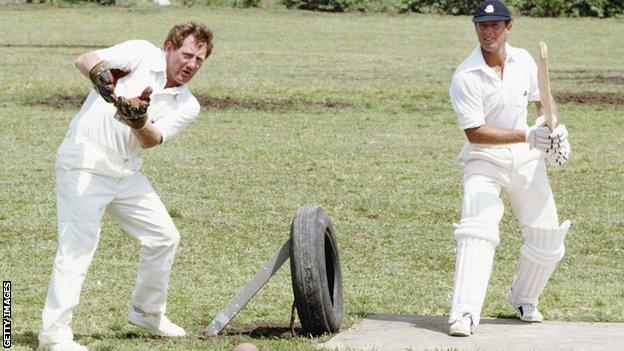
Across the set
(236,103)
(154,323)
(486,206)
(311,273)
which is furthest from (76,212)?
(236,103)

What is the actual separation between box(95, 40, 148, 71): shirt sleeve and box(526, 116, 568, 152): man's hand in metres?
2.40

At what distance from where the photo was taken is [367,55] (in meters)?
35.4

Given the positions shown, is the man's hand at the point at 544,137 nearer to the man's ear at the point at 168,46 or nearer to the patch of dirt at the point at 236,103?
the man's ear at the point at 168,46

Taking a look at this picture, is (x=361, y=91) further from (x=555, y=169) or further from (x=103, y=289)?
(x=103, y=289)

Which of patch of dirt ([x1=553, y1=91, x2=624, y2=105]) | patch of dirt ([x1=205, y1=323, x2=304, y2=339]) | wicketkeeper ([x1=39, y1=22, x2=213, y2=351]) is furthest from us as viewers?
patch of dirt ([x1=553, y1=91, x2=624, y2=105])

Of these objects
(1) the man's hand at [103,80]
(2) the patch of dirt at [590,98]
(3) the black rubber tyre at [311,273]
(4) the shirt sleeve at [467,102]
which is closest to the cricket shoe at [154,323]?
(3) the black rubber tyre at [311,273]

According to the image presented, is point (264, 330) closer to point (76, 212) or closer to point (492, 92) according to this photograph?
point (76, 212)

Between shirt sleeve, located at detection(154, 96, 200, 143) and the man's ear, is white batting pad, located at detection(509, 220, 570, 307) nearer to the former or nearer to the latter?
shirt sleeve, located at detection(154, 96, 200, 143)

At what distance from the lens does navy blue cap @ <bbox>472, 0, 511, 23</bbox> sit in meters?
8.39

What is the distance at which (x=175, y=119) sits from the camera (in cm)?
819

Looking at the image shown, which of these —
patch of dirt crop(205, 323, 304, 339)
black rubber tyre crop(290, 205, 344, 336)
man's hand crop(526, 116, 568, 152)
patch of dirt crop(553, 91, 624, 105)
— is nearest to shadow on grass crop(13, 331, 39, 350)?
patch of dirt crop(205, 323, 304, 339)

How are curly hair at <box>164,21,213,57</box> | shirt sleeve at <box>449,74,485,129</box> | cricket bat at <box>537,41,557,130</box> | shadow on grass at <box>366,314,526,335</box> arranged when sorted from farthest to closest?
shadow on grass at <box>366,314,526,335</box> → shirt sleeve at <box>449,74,485,129</box> → cricket bat at <box>537,41,557,130</box> → curly hair at <box>164,21,213,57</box>

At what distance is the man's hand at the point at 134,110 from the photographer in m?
7.51

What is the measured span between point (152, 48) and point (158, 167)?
30.0 ft
